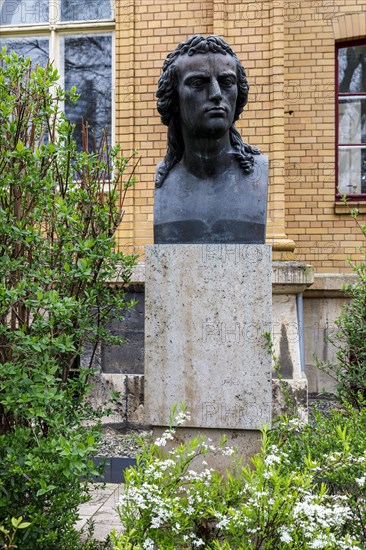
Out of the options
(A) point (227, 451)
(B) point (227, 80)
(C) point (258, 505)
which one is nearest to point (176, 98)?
(B) point (227, 80)

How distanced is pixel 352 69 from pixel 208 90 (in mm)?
5146

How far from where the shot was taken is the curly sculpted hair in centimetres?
340

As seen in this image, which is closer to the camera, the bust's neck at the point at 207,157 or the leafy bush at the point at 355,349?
the bust's neck at the point at 207,157

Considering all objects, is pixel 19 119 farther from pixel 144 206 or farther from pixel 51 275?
pixel 144 206

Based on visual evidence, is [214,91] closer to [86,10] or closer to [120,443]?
[120,443]

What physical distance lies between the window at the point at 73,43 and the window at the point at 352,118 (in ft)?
9.72

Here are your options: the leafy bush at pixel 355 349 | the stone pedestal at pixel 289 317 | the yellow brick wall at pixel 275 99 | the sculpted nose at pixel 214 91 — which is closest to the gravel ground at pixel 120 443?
the stone pedestal at pixel 289 317

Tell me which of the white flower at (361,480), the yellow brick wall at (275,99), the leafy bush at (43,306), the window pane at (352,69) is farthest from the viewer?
the window pane at (352,69)

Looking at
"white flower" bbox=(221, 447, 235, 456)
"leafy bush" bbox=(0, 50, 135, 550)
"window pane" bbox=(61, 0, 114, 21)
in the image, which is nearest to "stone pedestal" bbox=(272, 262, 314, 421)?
"leafy bush" bbox=(0, 50, 135, 550)

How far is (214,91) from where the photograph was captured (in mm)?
3350

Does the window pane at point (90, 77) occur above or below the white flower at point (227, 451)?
above

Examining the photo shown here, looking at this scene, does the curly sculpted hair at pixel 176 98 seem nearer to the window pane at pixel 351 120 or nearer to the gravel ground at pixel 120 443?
the gravel ground at pixel 120 443

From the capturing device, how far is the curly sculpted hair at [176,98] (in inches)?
134

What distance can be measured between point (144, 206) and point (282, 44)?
232 cm
